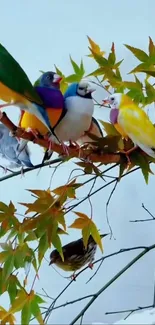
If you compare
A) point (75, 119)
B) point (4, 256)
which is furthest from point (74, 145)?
point (4, 256)

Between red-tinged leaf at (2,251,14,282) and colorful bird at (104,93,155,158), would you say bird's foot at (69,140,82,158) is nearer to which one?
colorful bird at (104,93,155,158)

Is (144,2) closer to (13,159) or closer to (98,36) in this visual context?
(98,36)

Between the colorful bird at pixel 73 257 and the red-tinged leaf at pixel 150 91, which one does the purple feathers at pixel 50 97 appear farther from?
the colorful bird at pixel 73 257

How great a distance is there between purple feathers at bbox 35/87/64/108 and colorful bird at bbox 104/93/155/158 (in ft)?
0.20

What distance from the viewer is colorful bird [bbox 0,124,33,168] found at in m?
0.62

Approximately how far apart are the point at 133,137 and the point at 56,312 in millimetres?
655

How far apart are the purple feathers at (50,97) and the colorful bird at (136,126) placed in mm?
61

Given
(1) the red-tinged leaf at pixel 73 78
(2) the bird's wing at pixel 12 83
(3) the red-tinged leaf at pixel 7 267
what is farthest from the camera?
(1) the red-tinged leaf at pixel 73 78

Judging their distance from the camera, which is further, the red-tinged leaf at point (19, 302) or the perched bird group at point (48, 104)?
the red-tinged leaf at point (19, 302)

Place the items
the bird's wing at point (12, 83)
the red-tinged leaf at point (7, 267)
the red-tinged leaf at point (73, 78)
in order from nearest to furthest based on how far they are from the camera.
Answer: the bird's wing at point (12, 83) < the red-tinged leaf at point (7, 267) < the red-tinged leaf at point (73, 78)

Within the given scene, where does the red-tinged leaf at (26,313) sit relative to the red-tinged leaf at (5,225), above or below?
below

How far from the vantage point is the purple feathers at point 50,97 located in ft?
1.84

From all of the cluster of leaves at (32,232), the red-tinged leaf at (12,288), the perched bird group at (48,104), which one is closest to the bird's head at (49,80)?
the perched bird group at (48,104)

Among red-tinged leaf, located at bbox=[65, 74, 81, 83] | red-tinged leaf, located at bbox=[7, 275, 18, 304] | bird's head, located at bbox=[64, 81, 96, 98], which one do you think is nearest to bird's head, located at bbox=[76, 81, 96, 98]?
bird's head, located at bbox=[64, 81, 96, 98]
